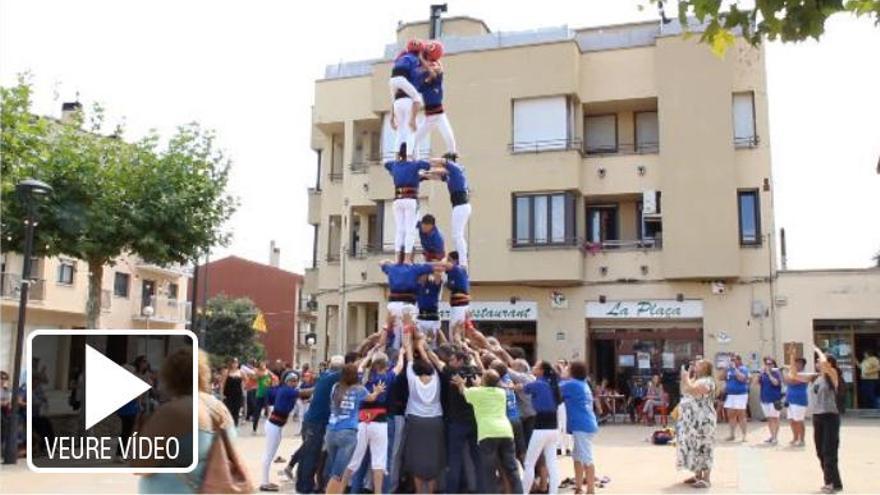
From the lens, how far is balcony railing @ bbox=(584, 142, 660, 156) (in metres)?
28.2

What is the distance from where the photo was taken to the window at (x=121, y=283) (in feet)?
149

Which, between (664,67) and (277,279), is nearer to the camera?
(664,67)

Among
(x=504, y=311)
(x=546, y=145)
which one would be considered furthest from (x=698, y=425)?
(x=546, y=145)

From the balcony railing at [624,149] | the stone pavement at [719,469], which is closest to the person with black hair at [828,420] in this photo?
the stone pavement at [719,469]

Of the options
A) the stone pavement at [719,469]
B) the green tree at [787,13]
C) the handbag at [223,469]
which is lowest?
the stone pavement at [719,469]

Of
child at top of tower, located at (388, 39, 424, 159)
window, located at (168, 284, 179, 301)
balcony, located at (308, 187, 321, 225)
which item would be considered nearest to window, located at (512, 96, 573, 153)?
balcony, located at (308, 187, 321, 225)

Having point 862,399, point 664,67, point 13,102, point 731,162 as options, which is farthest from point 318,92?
point 862,399

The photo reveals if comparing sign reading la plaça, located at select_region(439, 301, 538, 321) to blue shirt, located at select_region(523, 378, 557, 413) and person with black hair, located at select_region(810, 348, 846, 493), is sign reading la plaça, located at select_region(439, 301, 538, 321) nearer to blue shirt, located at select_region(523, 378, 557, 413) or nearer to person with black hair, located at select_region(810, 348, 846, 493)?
person with black hair, located at select_region(810, 348, 846, 493)

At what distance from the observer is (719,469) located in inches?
554

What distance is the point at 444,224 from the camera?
1157 inches

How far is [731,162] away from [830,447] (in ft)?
54.0

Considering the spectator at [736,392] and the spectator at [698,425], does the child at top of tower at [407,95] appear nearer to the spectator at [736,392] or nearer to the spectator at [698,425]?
the spectator at [698,425]

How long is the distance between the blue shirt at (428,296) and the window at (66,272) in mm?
30997

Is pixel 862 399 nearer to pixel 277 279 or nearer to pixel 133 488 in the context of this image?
pixel 133 488
